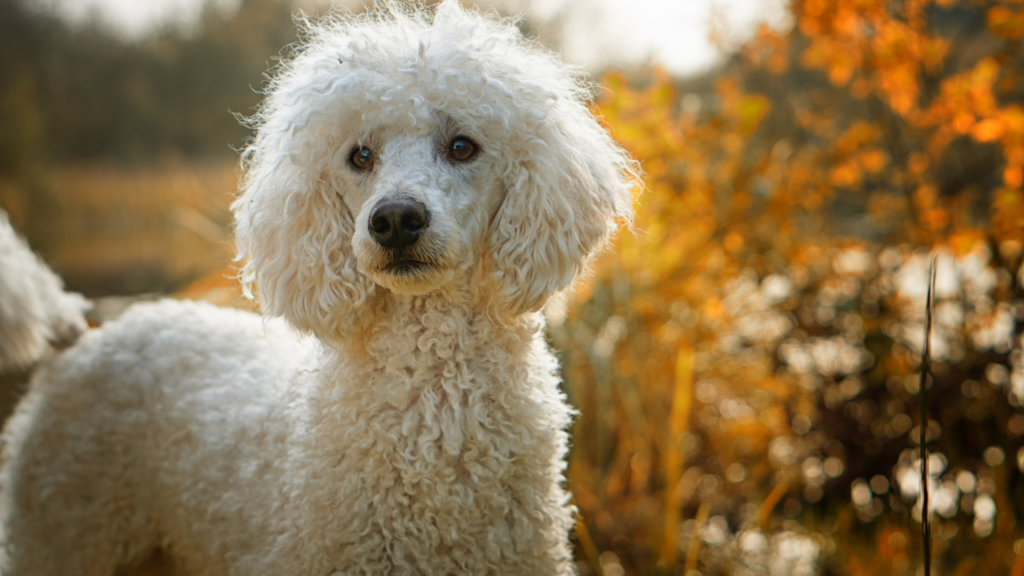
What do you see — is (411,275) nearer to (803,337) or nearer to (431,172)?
(431,172)

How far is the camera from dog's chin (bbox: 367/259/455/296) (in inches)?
50.3

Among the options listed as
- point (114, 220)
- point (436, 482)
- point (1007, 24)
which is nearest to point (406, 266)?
point (436, 482)

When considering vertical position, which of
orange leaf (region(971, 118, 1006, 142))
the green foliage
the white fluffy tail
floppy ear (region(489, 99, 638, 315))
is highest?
orange leaf (region(971, 118, 1006, 142))

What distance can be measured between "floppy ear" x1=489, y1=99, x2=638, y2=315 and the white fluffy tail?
136 centimetres

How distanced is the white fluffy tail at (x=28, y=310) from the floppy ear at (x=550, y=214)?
4.47 ft

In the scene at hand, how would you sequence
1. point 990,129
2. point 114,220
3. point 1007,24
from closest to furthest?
point 1007,24
point 990,129
point 114,220

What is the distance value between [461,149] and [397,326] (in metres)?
0.43

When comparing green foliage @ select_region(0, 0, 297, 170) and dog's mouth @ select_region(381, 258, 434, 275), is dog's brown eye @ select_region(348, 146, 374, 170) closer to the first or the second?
dog's mouth @ select_region(381, 258, 434, 275)

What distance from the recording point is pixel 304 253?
146 centimetres

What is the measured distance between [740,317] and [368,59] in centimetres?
234

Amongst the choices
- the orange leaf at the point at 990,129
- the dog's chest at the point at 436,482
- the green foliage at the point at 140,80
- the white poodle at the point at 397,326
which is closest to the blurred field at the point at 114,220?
the green foliage at the point at 140,80

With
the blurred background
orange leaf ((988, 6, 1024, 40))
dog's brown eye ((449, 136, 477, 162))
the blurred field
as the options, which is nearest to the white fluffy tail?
the blurred background

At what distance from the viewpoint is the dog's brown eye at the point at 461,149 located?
143 centimetres

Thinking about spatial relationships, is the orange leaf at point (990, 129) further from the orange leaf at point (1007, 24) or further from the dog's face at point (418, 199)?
the dog's face at point (418, 199)
